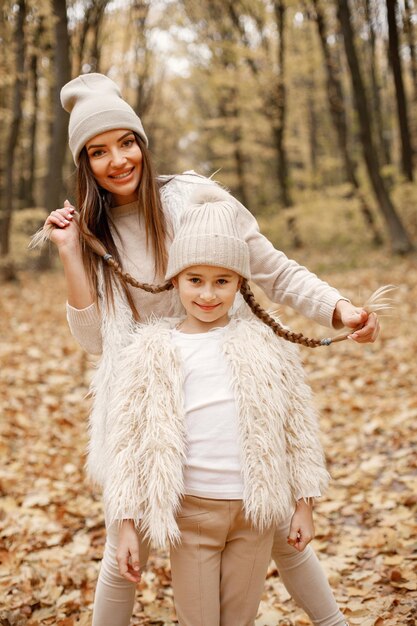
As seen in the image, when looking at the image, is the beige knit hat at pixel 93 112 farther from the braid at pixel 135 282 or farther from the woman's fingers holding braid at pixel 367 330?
the woman's fingers holding braid at pixel 367 330

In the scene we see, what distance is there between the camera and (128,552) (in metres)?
1.98

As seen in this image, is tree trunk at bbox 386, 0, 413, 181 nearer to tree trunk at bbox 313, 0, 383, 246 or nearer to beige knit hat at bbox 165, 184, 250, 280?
tree trunk at bbox 313, 0, 383, 246

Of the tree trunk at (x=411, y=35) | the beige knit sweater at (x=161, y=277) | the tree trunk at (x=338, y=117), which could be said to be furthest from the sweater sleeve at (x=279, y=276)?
Result: the tree trunk at (x=411, y=35)

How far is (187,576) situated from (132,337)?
32.5 inches

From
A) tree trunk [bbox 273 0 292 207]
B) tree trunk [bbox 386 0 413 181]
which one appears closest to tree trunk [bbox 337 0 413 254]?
tree trunk [bbox 386 0 413 181]

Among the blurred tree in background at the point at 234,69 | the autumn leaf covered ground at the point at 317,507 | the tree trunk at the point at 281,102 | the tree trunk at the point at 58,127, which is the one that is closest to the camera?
the autumn leaf covered ground at the point at 317,507

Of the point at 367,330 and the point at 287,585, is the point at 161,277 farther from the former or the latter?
the point at 287,585

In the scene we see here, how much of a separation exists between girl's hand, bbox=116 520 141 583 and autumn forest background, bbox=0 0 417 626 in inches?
28.0

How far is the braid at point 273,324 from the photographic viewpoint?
6.95 ft

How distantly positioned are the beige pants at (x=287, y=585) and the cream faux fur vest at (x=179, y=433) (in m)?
0.22

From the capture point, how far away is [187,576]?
199 cm

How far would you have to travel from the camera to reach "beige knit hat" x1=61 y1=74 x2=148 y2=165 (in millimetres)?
2242

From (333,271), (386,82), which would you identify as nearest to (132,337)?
(333,271)

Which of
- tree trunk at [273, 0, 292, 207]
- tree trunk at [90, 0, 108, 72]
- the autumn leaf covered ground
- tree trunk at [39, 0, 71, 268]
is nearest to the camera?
the autumn leaf covered ground
